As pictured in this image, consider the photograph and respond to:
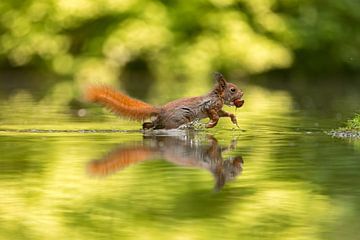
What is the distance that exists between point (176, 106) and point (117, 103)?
54 centimetres

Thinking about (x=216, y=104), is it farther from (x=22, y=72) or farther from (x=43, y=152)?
(x=22, y=72)

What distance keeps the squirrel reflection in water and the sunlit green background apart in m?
0.11

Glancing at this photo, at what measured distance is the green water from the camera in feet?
16.9

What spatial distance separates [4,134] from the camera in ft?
33.7

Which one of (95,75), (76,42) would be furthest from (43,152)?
(76,42)

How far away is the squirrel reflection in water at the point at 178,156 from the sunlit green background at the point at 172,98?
0.11 meters

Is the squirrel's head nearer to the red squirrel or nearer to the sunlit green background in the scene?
the red squirrel

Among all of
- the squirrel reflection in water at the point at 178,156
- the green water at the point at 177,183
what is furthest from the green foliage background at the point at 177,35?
the squirrel reflection in water at the point at 178,156

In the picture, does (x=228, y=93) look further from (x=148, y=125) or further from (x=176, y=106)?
(x=148, y=125)

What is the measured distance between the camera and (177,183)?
666 centimetres

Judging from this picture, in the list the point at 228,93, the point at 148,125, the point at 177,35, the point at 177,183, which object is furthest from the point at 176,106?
the point at 177,35

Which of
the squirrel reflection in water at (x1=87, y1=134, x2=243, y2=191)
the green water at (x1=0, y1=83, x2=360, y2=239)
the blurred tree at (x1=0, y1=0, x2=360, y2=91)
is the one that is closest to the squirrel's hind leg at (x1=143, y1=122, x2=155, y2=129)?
the green water at (x1=0, y1=83, x2=360, y2=239)

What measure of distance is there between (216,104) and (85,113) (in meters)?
3.63

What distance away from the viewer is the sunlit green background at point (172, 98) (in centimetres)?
543
